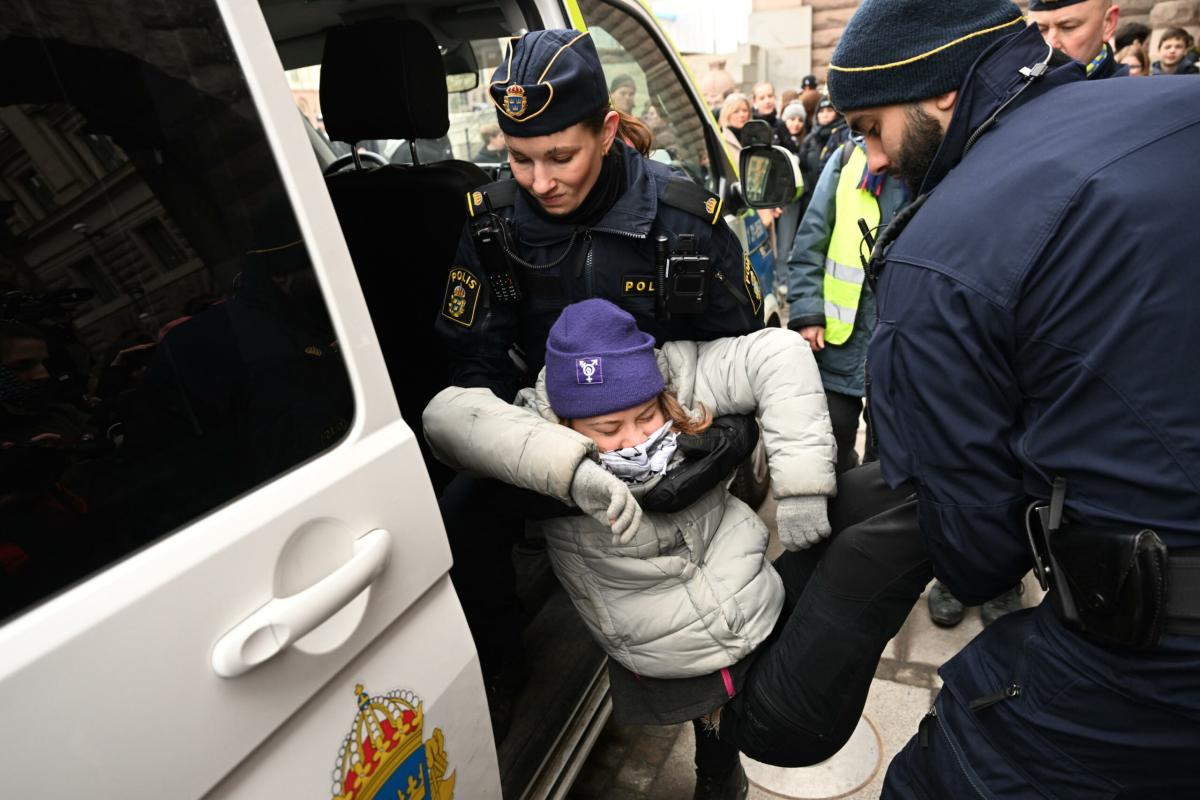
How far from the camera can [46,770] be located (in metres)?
0.71

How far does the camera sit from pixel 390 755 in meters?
1.07

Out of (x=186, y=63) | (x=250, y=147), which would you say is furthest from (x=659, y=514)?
(x=186, y=63)

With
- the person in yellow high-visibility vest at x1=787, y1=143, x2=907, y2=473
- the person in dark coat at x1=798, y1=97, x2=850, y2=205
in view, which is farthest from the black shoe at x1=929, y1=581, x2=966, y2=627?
the person in dark coat at x1=798, y1=97, x2=850, y2=205

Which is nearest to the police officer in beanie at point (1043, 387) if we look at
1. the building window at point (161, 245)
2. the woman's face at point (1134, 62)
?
the building window at point (161, 245)

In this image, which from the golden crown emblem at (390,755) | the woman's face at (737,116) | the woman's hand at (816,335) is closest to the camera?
the golden crown emblem at (390,755)

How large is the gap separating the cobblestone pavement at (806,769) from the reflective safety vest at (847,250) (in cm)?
113

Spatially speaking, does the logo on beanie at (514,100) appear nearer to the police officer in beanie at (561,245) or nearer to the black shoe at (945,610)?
the police officer in beanie at (561,245)

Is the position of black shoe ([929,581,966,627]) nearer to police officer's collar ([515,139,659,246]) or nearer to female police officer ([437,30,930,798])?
female police officer ([437,30,930,798])

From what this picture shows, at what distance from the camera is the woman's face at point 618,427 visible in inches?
59.9

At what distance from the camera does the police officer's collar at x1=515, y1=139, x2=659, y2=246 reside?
1774 mm

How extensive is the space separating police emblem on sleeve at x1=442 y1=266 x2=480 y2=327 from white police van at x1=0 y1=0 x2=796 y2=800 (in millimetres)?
715

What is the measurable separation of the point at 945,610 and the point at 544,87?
2.18m

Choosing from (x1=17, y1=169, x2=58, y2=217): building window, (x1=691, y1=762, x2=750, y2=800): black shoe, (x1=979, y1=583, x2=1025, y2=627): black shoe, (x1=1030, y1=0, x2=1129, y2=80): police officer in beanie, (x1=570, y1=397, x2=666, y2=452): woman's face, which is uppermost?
(x1=17, y1=169, x2=58, y2=217): building window

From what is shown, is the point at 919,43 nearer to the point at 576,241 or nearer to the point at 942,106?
the point at 942,106
